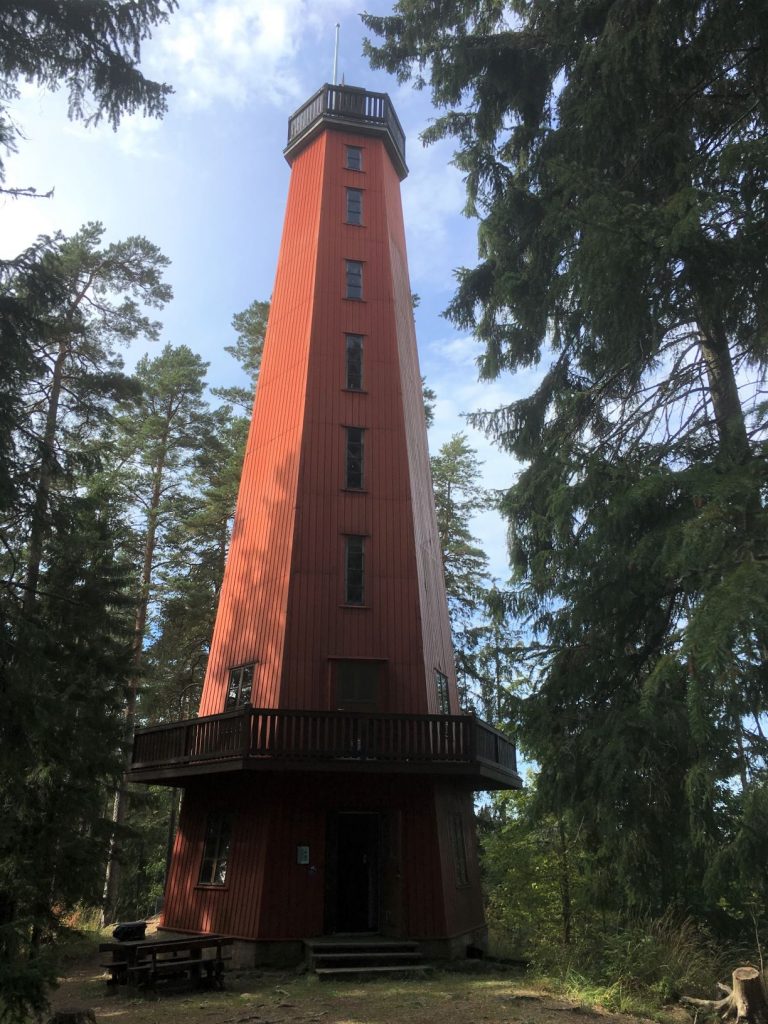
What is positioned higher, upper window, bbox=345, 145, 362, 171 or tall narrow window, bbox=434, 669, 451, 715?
upper window, bbox=345, 145, 362, 171

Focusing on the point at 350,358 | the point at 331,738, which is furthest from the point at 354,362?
A: the point at 331,738

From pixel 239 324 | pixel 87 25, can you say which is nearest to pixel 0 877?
pixel 87 25

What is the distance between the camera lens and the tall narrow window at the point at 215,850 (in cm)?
1425

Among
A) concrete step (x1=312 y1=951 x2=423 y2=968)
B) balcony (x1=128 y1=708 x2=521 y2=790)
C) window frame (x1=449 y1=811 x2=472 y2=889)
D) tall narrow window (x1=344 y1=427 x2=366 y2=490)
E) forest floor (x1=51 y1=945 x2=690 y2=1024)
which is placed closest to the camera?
forest floor (x1=51 y1=945 x2=690 y2=1024)

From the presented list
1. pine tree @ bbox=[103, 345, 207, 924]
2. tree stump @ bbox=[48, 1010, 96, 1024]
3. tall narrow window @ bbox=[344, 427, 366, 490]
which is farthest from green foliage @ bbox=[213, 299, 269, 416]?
tree stump @ bbox=[48, 1010, 96, 1024]

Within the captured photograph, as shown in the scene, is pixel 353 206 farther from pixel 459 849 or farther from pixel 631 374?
pixel 459 849

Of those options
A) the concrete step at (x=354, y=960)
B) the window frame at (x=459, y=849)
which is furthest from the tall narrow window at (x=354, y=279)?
the concrete step at (x=354, y=960)

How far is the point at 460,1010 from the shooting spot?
352 inches

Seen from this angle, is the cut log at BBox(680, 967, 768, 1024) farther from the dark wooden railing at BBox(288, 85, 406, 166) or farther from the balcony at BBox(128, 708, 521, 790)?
the dark wooden railing at BBox(288, 85, 406, 166)

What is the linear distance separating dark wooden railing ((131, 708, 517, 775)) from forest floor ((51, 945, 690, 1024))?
10.5 ft

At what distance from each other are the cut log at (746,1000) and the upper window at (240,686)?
9.15 meters

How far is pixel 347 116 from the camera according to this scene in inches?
807

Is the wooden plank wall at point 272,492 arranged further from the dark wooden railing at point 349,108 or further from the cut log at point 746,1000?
the cut log at point 746,1000

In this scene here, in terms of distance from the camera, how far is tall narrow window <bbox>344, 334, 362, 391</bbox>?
17.4 m
